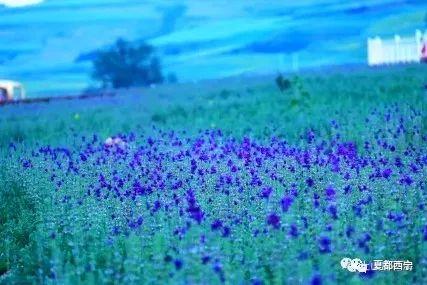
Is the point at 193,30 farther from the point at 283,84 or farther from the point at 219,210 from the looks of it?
the point at 219,210

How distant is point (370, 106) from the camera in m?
11.3

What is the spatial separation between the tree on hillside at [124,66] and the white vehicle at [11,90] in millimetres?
6326

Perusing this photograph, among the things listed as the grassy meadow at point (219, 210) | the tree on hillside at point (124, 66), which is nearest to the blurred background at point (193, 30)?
the tree on hillside at point (124, 66)

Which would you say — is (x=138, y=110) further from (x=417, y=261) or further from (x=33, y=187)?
(x=417, y=261)

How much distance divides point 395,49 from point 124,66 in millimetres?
15785

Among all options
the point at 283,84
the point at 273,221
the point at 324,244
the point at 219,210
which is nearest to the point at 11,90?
the point at 283,84

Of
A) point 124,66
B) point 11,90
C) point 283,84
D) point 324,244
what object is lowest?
point 324,244

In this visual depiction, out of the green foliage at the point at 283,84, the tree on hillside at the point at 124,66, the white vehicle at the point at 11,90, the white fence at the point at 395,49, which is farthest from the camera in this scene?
the tree on hillside at the point at 124,66

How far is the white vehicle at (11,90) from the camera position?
106ft

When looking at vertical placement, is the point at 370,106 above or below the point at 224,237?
above

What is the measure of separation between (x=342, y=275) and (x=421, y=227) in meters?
0.73

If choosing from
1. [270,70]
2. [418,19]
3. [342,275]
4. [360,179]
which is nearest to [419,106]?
[360,179]

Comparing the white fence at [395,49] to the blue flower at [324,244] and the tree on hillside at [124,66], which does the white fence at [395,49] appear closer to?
the tree on hillside at [124,66]

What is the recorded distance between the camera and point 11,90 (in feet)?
111
